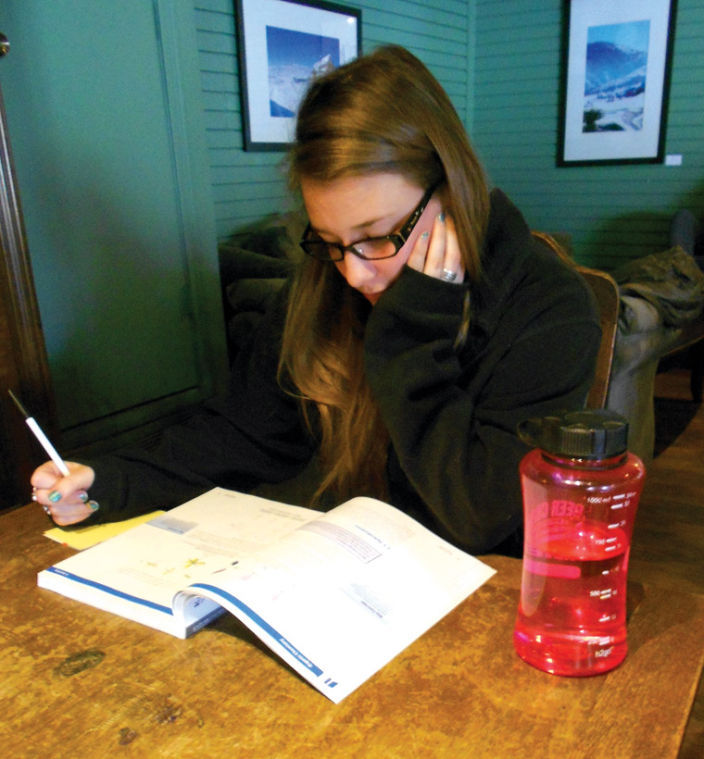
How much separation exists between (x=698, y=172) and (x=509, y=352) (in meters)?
4.57

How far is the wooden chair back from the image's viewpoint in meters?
1.13

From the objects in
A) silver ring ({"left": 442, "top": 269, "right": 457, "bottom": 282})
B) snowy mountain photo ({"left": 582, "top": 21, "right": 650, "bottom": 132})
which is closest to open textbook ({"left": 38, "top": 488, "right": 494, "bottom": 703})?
silver ring ({"left": 442, "top": 269, "right": 457, "bottom": 282})

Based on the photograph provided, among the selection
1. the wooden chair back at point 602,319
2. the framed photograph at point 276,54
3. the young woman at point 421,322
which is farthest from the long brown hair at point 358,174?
the framed photograph at point 276,54

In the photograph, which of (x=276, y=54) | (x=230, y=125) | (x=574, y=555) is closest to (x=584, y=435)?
(x=574, y=555)

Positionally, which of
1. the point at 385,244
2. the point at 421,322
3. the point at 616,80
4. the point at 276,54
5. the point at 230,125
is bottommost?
the point at 421,322

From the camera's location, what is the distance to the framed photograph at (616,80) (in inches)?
190

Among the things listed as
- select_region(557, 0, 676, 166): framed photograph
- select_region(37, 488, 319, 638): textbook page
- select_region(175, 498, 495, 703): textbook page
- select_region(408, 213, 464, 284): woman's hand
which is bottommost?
select_region(37, 488, 319, 638): textbook page

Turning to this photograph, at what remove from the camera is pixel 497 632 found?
0.68 m

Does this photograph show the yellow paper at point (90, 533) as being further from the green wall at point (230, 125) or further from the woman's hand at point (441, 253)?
the green wall at point (230, 125)

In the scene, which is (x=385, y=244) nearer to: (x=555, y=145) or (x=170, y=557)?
(x=170, y=557)

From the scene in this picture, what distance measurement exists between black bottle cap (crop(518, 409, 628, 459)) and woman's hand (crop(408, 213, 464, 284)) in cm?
48

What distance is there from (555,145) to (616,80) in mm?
578

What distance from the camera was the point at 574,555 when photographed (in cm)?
64

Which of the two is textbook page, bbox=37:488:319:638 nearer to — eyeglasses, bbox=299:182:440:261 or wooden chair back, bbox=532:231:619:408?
eyeglasses, bbox=299:182:440:261
